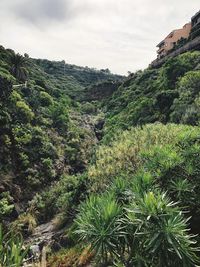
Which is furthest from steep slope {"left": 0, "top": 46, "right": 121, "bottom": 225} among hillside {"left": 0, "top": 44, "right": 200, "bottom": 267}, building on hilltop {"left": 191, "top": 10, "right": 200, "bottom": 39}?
building on hilltop {"left": 191, "top": 10, "right": 200, "bottom": 39}

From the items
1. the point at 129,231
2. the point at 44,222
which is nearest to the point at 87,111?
the point at 44,222

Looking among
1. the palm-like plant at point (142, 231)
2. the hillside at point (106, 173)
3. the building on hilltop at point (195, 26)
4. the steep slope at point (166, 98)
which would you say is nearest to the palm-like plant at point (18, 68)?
the hillside at point (106, 173)

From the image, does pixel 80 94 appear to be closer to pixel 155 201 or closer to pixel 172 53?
pixel 172 53

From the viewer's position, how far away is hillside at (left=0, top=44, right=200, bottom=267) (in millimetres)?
12547

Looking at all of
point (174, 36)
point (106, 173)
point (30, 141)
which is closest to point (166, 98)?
point (30, 141)

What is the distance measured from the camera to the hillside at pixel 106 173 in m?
12.5

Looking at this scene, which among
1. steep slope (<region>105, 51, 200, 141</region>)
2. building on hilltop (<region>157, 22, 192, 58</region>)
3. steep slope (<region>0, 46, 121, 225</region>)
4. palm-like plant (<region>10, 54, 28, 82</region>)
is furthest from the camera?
building on hilltop (<region>157, 22, 192, 58</region>)

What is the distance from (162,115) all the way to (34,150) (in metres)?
15.0

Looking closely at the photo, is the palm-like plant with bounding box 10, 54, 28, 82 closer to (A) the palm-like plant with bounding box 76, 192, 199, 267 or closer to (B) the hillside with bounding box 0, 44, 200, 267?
(B) the hillside with bounding box 0, 44, 200, 267

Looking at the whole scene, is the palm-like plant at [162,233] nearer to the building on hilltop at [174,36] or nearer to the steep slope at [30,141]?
the steep slope at [30,141]

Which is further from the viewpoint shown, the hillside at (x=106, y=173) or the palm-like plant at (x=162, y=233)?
the hillside at (x=106, y=173)

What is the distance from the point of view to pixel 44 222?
36156 mm

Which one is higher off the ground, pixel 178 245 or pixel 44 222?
pixel 178 245

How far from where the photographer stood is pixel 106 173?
26531 mm
